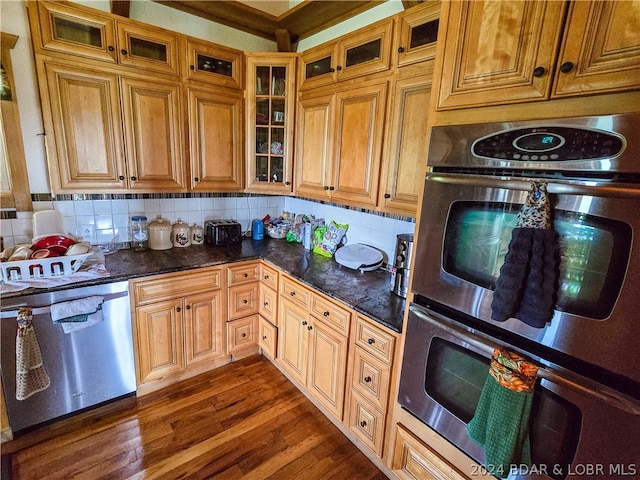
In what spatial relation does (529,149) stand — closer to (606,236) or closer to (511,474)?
(606,236)

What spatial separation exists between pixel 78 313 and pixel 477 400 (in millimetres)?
1881

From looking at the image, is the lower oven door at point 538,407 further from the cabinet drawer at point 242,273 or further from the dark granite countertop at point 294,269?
the cabinet drawer at point 242,273

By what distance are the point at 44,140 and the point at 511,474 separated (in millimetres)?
2758

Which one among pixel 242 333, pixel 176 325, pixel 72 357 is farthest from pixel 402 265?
pixel 72 357

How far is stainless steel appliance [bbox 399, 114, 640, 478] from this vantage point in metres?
0.77

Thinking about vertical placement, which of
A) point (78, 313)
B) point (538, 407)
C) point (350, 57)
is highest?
point (350, 57)

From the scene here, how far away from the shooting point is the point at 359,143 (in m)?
1.84

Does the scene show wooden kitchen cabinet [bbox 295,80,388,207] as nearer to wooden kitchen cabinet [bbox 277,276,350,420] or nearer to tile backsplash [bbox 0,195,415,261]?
tile backsplash [bbox 0,195,415,261]

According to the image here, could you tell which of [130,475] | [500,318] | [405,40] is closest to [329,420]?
[130,475]

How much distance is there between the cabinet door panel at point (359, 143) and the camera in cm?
174

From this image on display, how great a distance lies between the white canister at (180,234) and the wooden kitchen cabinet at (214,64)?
1.02 metres

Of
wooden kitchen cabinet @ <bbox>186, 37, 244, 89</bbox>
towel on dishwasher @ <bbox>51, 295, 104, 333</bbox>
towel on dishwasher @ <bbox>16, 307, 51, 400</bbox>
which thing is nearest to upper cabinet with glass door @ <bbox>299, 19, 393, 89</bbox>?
wooden kitchen cabinet @ <bbox>186, 37, 244, 89</bbox>

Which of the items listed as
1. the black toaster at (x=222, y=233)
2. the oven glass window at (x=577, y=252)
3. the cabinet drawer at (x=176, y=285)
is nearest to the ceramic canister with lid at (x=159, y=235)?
the black toaster at (x=222, y=233)

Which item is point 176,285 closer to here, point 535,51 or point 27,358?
point 27,358
